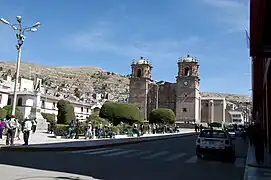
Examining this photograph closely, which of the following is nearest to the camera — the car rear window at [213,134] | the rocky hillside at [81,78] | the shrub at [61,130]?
the car rear window at [213,134]

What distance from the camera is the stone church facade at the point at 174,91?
10800 centimetres

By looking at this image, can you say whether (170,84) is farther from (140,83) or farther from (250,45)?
(250,45)

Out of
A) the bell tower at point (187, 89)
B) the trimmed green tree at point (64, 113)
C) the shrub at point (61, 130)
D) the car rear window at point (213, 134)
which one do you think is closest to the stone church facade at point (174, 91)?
the bell tower at point (187, 89)

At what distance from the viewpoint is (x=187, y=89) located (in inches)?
4257

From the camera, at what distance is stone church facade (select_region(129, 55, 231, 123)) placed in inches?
4252

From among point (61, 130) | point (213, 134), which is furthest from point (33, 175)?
point (61, 130)

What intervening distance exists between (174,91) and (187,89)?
342 inches

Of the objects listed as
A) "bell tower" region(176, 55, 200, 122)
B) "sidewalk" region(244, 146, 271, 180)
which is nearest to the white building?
"bell tower" region(176, 55, 200, 122)

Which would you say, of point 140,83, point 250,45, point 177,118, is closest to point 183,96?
point 177,118

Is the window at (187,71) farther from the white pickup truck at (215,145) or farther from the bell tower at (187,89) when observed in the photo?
the white pickup truck at (215,145)

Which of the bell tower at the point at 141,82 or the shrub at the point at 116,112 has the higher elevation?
the bell tower at the point at 141,82

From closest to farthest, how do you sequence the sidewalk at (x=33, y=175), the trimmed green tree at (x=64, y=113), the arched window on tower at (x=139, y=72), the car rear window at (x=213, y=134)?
the sidewalk at (x=33, y=175) < the car rear window at (x=213, y=134) < the trimmed green tree at (x=64, y=113) < the arched window on tower at (x=139, y=72)

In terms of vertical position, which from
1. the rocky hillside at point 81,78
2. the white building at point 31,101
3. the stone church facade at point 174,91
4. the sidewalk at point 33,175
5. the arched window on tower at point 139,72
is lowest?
the sidewalk at point 33,175

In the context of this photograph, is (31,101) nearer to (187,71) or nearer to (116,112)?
(116,112)
